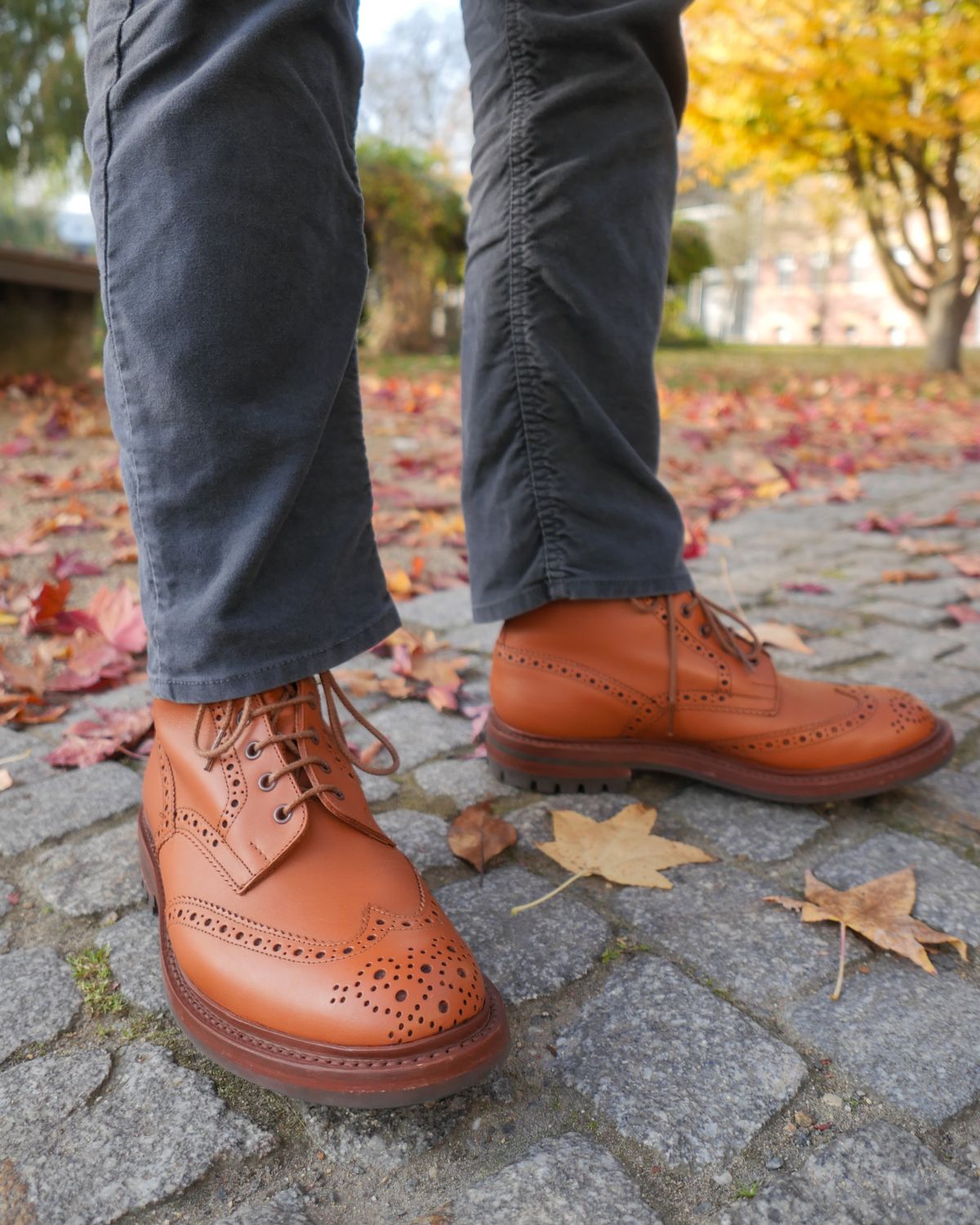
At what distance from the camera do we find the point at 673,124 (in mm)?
1385

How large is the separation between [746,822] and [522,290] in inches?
31.1

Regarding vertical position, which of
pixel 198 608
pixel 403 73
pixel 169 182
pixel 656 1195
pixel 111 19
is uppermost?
pixel 403 73

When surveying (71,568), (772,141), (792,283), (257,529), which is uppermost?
(792,283)

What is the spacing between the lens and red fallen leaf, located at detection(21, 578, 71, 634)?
204cm

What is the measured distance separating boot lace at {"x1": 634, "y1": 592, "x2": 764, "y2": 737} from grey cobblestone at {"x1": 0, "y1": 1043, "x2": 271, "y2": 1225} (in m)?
0.79

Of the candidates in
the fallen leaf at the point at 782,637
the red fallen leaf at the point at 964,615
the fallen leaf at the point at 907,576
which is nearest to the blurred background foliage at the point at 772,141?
the fallen leaf at the point at 907,576

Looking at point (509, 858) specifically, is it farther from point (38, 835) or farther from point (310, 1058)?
point (38, 835)

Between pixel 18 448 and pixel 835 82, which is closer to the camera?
pixel 18 448

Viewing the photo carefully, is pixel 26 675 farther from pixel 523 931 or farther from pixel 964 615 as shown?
pixel 964 615

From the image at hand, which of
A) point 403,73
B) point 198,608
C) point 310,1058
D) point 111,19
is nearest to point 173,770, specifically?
point 198,608

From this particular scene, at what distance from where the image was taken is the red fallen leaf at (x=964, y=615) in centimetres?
229

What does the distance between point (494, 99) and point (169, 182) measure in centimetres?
57

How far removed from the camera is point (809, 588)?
2.55 meters

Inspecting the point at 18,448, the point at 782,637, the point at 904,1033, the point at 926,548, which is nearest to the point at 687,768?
the point at 904,1033
